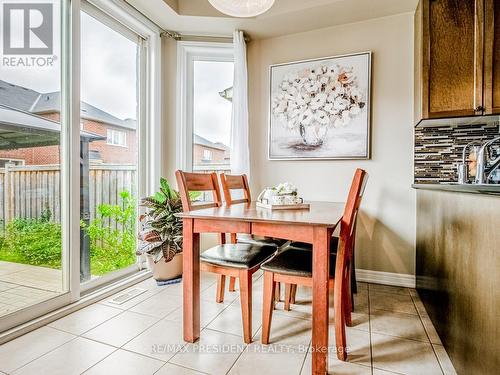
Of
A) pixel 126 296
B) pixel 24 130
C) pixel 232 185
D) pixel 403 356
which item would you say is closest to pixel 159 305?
pixel 126 296

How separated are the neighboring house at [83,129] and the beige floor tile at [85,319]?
1069 mm

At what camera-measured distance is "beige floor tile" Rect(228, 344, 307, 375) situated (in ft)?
4.78

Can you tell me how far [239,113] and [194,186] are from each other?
4.11 ft

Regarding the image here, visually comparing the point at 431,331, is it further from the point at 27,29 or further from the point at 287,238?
the point at 27,29

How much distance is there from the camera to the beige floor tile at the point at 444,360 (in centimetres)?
147

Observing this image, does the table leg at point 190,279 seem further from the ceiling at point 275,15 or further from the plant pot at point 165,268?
the ceiling at point 275,15

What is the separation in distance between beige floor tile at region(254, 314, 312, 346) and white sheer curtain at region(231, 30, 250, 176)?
4.94ft

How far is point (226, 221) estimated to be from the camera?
158 cm

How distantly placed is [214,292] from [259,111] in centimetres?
186

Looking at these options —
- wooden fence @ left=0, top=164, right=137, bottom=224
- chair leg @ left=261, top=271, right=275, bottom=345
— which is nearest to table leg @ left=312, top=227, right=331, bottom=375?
chair leg @ left=261, top=271, right=275, bottom=345

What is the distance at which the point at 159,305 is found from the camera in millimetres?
2215

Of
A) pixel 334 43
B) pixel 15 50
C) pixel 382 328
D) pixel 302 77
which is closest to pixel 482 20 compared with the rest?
pixel 334 43

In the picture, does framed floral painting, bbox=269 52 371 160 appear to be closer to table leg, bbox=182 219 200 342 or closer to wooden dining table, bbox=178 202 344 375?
wooden dining table, bbox=178 202 344 375

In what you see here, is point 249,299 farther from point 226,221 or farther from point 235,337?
point 226,221
